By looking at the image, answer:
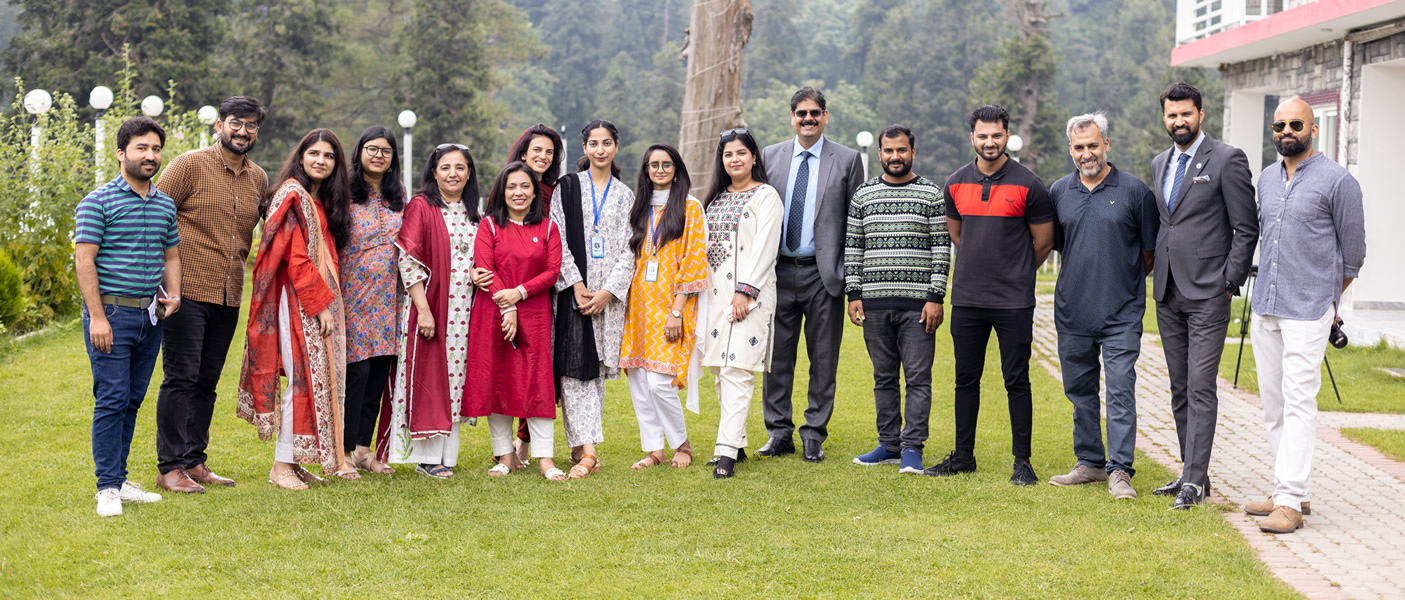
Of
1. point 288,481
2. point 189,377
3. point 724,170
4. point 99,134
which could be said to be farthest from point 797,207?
point 99,134

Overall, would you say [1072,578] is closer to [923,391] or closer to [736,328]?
[923,391]

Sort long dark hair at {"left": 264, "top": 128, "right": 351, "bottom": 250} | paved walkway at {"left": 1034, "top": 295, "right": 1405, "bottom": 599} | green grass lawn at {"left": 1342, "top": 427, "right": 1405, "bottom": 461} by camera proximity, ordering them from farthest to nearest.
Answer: green grass lawn at {"left": 1342, "top": 427, "right": 1405, "bottom": 461} < long dark hair at {"left": 264, "top": 128, "right": 351, "bottom": 250} < paved walkway at {"left": 1034, "top": 295, "right": 1405, "bottom": 599}

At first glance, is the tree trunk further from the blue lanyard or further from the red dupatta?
the red dupatta

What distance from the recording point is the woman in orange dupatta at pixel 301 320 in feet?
17.6

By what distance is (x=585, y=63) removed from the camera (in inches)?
2318

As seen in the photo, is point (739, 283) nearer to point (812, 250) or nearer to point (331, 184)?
point (812, 250)

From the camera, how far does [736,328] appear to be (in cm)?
600

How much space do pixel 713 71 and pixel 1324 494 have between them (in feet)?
17.6

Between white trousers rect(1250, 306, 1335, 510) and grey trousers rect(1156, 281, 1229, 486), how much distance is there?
6.4 inches

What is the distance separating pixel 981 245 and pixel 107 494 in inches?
154

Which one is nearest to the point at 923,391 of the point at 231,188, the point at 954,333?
the point at 954,333

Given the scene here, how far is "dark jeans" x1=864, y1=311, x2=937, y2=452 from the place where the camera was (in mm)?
5973

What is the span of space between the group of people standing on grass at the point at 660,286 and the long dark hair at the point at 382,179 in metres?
0.02

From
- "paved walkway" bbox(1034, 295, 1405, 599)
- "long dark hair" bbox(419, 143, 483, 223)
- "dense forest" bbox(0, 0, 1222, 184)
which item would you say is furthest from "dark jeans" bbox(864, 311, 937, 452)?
"dense forest" bbox(0, 0, 1222, 184)
